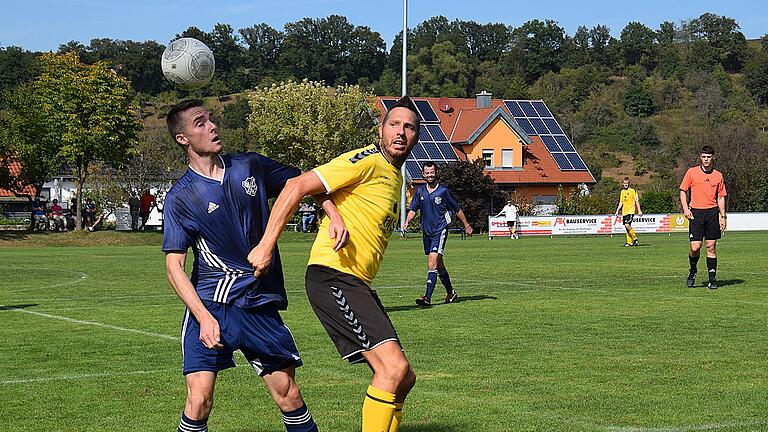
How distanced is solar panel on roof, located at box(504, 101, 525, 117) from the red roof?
74cm

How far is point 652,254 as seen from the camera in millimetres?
31312

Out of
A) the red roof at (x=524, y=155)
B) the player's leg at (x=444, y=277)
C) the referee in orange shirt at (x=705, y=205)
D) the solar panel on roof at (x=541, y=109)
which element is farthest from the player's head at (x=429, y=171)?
the solar panel on roof at (x=541, y=109)

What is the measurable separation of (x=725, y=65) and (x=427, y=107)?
3819 inches

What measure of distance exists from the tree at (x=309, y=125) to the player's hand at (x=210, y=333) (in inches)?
2298

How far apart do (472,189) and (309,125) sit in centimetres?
1349

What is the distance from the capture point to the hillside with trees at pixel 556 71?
11612 centimetres

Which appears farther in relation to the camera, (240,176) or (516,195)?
(516,195)

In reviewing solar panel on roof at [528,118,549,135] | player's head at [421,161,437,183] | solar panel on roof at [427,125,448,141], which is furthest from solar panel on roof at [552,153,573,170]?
player's head at [421,161,437,183]

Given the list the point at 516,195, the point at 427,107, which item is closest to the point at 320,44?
the point at 427,107

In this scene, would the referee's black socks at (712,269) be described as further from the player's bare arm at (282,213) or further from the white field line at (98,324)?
the player's bare arm at (282,213)

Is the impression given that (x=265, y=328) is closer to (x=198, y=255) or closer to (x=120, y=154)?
(x=198, y=255)

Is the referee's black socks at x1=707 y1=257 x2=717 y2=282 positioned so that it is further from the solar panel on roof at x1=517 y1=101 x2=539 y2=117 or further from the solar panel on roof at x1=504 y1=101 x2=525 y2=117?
the solar panel on roof at x1=517 y1=101 x2=539 y2=117

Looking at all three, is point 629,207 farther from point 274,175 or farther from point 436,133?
point 436,133

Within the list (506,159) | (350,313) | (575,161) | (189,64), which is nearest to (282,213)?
(350,313)
